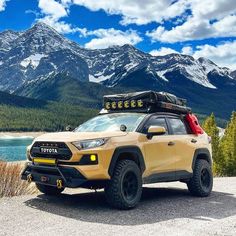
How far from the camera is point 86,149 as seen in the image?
8.08 m

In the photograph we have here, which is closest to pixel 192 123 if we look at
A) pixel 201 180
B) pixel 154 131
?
pixel 201 180

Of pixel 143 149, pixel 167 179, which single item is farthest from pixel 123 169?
pixel 167 179

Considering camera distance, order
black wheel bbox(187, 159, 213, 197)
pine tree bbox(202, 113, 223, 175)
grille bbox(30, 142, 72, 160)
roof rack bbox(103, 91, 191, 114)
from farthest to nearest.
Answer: pine tree bbox(202, 113, 223, 175), black wheel bbox(187, 159, 213, 197), roof rack bbox(103, 91, 191, 114), grille bbox(30, 142, 72, 160)

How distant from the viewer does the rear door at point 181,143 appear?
10.2 meters

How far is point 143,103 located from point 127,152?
1.67 metres

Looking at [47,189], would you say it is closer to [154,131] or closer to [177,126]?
[154,131]

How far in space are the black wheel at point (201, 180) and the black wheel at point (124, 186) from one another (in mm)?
2418

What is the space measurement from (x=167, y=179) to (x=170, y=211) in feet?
4.01

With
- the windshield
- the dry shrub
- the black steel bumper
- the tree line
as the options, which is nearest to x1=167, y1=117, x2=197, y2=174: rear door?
the windshield

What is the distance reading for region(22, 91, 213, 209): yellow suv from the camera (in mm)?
8109

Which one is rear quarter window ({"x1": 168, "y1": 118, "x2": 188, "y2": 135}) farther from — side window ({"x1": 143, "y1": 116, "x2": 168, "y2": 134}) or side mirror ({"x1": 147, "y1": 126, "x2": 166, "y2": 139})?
side mirror ({"x1": 147, "y1": 126, "x2": 166, "y2": 139})

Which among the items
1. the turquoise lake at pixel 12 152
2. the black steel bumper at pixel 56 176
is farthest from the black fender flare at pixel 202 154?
the turquoise lake at pixel 12 152

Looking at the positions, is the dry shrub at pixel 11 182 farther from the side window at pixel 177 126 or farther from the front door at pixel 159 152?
the side window at pixel 177 126

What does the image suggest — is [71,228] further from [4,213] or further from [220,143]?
[220,143]
